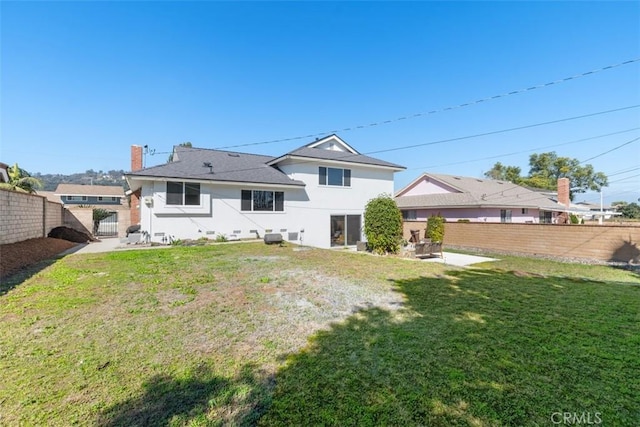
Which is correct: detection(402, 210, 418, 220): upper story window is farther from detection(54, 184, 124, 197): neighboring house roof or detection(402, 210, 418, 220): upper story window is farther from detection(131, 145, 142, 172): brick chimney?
detection(54, 184, 124, 197): neighboring house roof

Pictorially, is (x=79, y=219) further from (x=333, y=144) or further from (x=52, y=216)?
(x=333, y=144)

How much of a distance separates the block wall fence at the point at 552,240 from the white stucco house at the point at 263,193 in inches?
250

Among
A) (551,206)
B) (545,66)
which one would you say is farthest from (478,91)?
(551,206)

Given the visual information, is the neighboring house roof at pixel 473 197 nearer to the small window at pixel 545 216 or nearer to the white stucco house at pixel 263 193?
the small window at pixel 545 216

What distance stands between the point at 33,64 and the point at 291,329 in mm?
16454

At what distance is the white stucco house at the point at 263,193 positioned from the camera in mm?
14273

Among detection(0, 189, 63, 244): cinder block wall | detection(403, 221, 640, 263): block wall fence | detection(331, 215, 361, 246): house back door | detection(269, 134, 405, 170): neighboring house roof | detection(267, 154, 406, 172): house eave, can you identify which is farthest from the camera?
detection(331, 215, 361, 246): house back door

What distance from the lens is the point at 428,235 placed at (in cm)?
1781

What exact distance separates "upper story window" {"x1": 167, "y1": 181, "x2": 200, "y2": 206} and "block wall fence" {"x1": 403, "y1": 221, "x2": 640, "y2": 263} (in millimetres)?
15965

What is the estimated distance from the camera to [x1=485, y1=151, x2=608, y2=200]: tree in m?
49.3

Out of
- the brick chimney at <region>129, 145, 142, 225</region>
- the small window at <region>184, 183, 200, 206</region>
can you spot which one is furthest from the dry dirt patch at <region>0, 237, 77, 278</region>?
the brick chimney at <region>129, 145, 142, 225</region>

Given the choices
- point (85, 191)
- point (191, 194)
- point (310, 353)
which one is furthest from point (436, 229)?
point (85, 191)

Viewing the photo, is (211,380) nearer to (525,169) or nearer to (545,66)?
(545,66)

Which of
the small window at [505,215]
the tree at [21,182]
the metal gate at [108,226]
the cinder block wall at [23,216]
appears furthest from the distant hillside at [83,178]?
the small window at [505,215]
